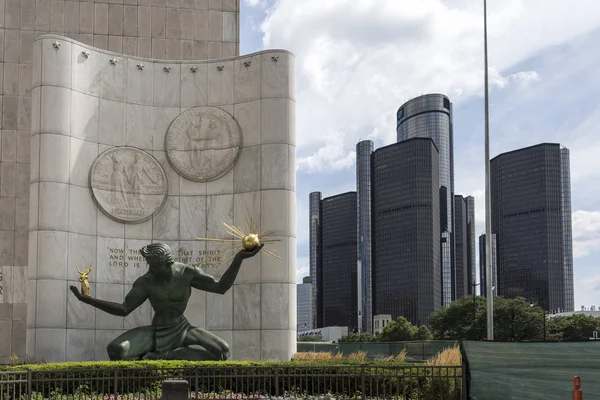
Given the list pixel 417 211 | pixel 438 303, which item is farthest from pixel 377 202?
pixel 438 303

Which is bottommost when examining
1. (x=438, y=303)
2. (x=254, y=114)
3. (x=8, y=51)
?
(x=438, y=303)

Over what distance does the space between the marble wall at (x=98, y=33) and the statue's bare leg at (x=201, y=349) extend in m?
13.2

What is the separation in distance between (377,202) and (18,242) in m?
149

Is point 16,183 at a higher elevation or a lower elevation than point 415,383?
higher

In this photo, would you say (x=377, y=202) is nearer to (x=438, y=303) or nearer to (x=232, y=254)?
(x=438, y=303)

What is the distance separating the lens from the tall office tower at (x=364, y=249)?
17925 cm

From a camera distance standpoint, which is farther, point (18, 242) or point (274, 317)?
point (18, 242)

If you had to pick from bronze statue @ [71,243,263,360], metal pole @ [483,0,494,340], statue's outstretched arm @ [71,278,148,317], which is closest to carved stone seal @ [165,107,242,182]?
bronze statue @ [71,243,263,360]

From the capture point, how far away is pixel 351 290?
195000 millimetres

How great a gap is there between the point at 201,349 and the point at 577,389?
10.5 metres

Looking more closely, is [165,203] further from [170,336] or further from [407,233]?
[407,233]

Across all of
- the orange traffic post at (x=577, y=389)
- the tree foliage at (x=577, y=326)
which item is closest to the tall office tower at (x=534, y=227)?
the tree foliage at (x=577, y=326)

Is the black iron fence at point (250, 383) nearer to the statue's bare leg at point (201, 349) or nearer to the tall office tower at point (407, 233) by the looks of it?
the statue's bare leg at point (201, 349)

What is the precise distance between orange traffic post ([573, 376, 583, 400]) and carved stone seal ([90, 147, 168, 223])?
14.5 metres
